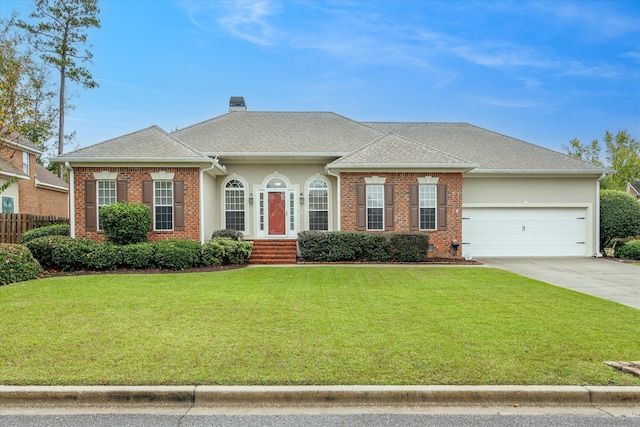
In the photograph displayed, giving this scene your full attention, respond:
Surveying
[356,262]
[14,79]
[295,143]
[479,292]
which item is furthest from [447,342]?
[14,79]

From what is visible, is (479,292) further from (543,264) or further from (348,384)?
(543,264)

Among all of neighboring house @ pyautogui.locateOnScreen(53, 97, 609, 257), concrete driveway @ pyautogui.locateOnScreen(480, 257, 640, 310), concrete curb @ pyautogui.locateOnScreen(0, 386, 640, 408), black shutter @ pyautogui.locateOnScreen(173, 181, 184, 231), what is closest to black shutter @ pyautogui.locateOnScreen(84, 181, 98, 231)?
neighboring house @ pyautogui.locateOnScreen(53, 97, 609, 257)

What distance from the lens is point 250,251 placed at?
1456cm

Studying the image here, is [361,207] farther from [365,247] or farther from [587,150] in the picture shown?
[587,150]

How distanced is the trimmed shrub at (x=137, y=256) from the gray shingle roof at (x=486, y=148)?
40.6ft

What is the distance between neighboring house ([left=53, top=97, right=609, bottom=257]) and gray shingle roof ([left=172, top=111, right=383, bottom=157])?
5cm

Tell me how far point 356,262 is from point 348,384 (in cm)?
1058

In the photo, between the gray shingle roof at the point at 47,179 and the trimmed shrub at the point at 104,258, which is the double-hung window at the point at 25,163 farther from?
the trimmed shrub at the point at 104,258

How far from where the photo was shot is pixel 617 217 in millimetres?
17328

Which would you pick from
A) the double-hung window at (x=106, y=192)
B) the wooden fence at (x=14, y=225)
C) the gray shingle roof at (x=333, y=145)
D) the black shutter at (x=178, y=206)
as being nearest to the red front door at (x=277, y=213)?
the gray shingle roof at (x=333, y=145)

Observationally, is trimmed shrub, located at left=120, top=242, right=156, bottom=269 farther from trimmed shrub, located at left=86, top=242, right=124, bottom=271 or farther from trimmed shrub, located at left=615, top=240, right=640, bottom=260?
trimmed shrub, located at left=615, top=240, right=640, bottom=260

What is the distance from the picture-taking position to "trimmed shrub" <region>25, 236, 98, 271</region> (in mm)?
12406

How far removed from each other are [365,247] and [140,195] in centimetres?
819

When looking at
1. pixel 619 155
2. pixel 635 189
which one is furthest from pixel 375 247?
pixel 635 189
